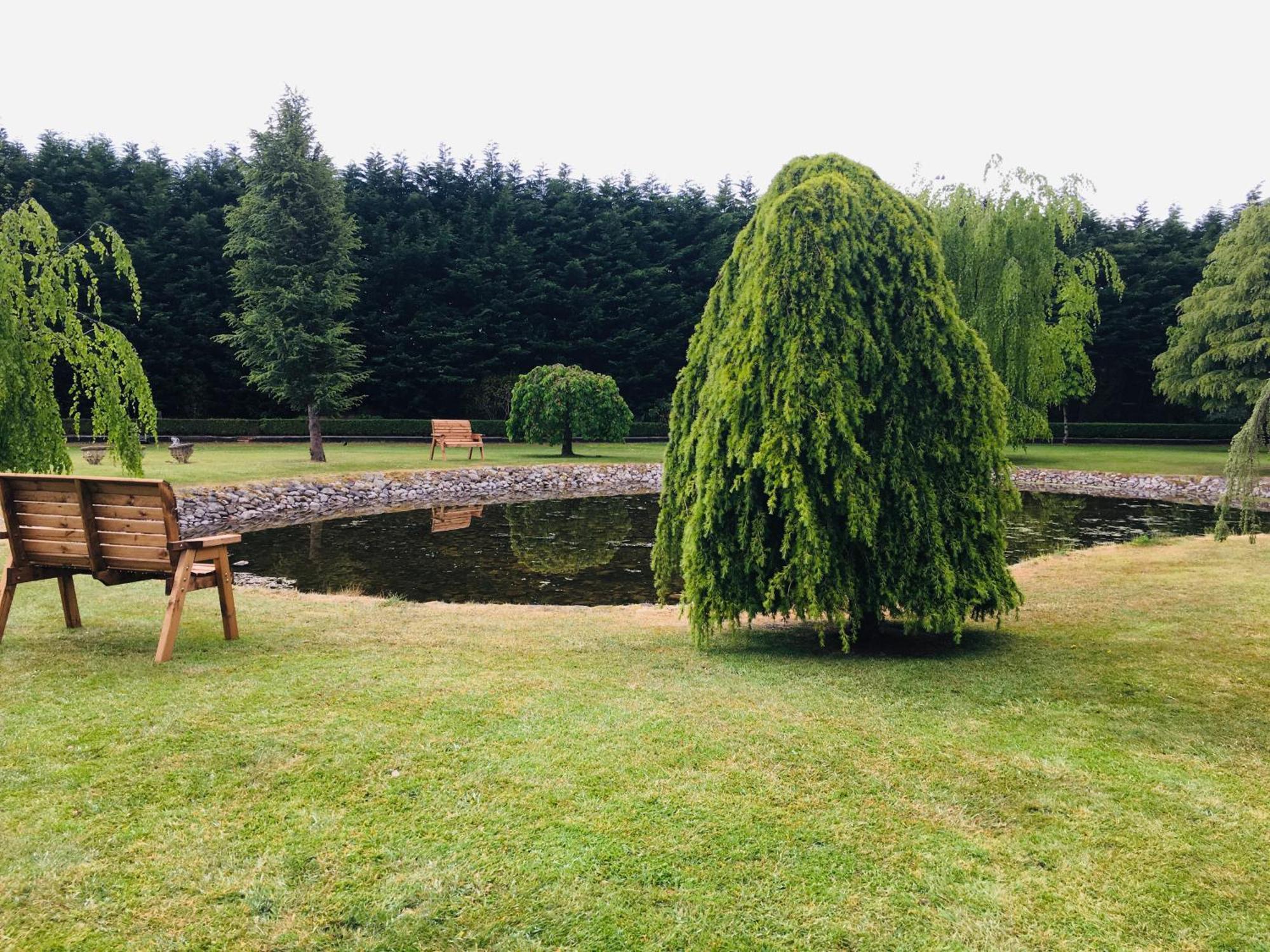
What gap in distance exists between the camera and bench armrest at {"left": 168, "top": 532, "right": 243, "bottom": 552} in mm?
5164

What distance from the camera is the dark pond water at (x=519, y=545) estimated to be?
1018 centimetres

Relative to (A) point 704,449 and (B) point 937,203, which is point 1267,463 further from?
(A) point 704,449

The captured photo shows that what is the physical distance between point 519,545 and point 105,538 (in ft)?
27.3

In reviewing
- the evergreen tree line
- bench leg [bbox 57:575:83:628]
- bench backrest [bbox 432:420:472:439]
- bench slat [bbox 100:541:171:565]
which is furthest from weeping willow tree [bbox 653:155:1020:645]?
the evergreen tree line

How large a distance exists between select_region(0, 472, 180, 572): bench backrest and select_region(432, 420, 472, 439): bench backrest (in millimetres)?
20555

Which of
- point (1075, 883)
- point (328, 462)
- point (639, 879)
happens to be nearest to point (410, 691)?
point (639, 879)

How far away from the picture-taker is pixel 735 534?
5.55m

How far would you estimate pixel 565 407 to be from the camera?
27672 mm

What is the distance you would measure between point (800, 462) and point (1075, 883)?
10.1 feet

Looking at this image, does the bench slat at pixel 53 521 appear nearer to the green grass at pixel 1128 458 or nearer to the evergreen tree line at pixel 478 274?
the green grass at pixel 1128 458

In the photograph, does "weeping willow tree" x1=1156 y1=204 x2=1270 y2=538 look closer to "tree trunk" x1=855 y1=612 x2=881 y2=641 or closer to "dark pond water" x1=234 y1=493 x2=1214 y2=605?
"dark pond water" x1=234 y1=493 x2=1214 y2=605

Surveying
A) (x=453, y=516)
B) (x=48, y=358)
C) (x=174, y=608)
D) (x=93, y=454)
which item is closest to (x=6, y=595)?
(x=174, y=608)

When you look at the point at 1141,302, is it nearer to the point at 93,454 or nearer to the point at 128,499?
the point at 93,454

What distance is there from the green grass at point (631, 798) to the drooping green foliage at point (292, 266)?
20.8 m
